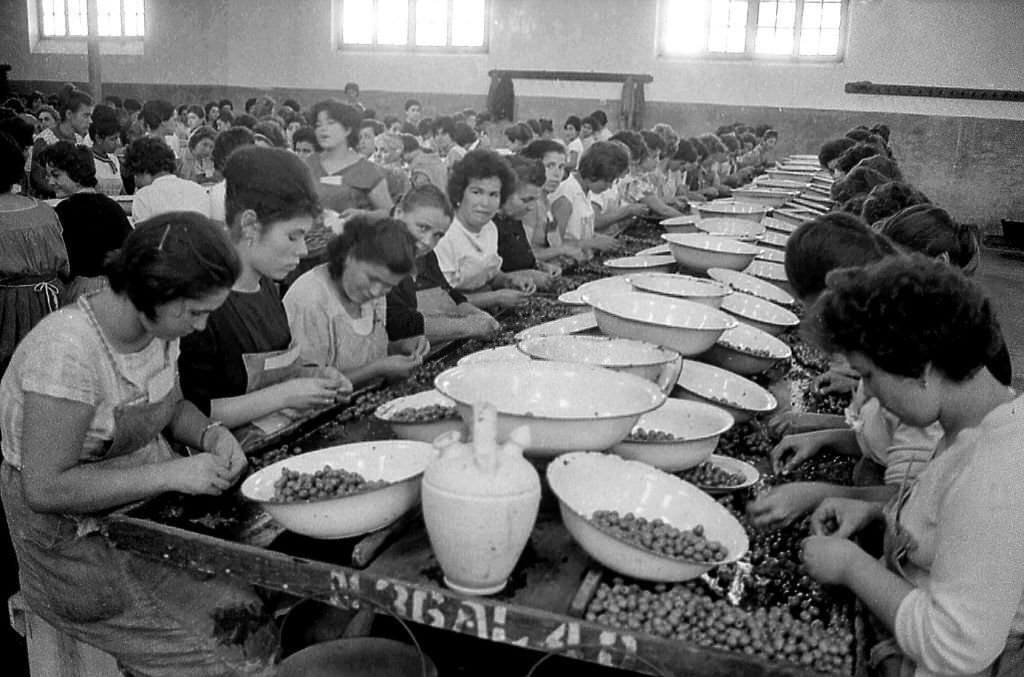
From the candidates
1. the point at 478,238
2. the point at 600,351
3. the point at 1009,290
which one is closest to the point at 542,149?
the point at 478,238

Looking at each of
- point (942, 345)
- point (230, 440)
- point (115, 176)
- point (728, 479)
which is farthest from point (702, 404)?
point (115, 176)

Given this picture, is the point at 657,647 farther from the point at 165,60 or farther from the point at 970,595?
the point at 165,60

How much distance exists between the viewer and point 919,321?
1519mm

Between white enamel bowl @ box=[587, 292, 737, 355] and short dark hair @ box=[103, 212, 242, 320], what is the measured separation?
1.14 meters

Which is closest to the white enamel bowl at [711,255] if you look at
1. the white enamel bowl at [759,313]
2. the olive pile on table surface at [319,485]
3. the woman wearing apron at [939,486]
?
the white enamel bowl at [759,313]

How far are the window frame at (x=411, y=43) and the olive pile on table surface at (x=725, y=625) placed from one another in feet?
45.0

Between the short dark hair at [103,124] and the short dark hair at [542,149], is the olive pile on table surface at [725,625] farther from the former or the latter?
the short dark hair at [103,124]

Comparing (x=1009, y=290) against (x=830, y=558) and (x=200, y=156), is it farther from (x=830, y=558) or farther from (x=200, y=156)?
(x=830, y=558)

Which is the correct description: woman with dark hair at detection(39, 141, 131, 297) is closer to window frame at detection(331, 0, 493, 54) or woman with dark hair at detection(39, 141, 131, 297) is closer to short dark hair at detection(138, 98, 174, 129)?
short dark hair at detection(138, 98, 174, 129)

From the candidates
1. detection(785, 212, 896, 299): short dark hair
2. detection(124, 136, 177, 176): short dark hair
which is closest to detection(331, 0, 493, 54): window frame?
detection(124, 136, 177, 176): short dark hair

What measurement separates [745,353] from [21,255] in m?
3.02

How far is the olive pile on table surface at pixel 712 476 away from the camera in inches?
76.6

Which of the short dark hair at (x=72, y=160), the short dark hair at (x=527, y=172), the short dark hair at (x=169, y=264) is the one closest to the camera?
the short dark hair at (x=169, y=264)

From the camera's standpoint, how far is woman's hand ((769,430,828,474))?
7.14ft
